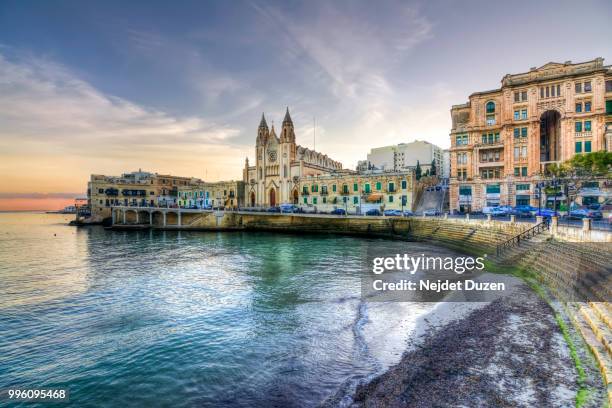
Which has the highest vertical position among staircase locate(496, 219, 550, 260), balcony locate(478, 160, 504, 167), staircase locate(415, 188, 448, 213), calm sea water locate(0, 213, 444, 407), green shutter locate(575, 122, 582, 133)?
green shutter locate(575, 122, 582, 133)

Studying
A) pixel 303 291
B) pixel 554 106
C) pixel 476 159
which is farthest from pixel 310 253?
pixel 554 106

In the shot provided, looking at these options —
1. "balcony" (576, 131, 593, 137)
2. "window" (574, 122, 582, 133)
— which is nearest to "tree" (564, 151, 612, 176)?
"balcony" (576, 131, 593, 137)

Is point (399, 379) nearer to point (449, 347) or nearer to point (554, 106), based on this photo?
point (449, 347)

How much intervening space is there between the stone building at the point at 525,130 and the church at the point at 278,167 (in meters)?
31.5

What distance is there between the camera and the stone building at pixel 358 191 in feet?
192

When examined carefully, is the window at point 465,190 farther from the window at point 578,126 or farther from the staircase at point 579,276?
the staircase at point 579,276

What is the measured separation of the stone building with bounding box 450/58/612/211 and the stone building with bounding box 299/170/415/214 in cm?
895

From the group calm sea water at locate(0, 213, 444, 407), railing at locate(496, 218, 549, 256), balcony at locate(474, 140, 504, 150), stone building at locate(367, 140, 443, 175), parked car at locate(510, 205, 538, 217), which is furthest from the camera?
stone building at locate(367, 140, 443, 175)

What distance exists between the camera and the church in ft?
238

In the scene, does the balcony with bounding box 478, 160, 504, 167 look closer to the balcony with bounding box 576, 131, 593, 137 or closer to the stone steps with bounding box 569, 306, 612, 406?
the balcony with bounding box 576, 131, 593, 137

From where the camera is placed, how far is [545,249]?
2067 cm

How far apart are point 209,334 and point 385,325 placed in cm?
819

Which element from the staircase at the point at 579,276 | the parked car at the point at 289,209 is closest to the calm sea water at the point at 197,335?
the staircase at the point at 579,276

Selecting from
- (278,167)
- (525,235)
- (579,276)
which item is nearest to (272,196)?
(278,167)
